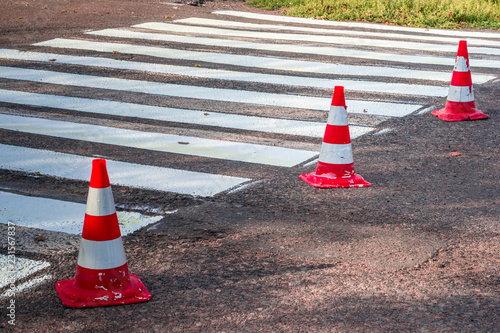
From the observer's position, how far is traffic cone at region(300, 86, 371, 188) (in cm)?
471

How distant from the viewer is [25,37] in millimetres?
10203

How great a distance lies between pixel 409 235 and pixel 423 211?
1.41ft

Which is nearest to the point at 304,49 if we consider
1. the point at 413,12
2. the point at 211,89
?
the point at 211,89

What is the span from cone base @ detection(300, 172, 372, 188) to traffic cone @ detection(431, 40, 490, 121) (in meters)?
2.07

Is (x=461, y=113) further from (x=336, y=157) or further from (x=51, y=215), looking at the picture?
(x=51, y=215)

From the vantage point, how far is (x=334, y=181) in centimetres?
471

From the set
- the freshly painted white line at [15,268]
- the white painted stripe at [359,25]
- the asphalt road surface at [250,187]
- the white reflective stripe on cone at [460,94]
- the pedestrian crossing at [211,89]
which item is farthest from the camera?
the white painted stripe at [359,25]

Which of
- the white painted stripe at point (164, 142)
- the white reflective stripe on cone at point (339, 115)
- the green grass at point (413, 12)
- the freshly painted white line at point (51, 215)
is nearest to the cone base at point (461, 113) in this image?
the white painted stripe at point (164, 142)

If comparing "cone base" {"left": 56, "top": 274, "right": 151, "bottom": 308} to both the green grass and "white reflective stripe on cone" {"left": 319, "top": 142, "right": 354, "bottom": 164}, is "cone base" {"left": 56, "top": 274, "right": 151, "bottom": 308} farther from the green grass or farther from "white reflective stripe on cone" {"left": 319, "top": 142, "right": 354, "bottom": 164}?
the green grass

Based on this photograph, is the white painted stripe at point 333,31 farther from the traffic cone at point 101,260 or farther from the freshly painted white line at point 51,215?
the traffic cone at point 101,260

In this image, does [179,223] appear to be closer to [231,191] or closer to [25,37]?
[231,191]

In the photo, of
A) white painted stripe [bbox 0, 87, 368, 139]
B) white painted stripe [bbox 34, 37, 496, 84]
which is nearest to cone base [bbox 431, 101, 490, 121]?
white painted stripe [bbox 0, 87, 368, 139]

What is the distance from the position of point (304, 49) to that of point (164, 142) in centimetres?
450

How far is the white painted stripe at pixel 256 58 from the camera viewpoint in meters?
8.21
